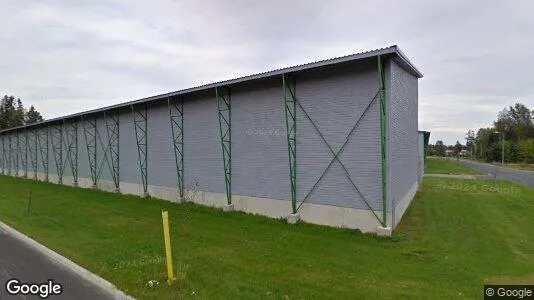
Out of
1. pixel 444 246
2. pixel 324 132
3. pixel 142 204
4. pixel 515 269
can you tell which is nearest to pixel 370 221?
pixel 444 246

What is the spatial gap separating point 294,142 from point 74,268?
919 centimetres

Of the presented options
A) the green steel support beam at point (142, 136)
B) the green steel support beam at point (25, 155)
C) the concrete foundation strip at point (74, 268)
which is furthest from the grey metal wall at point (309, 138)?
the green steel support beam at point (25, 155)

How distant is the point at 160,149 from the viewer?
24281mm

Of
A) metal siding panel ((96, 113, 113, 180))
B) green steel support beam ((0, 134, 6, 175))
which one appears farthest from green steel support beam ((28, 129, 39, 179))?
metal siding panel ((96, 113, 113, 180))

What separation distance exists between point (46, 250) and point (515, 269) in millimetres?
11180

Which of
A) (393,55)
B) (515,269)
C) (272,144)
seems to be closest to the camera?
(515,269)

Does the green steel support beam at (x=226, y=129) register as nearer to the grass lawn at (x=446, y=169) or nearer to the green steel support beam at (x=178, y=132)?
the green steel support beam at (x=178, y=132)

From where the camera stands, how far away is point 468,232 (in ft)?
46.2

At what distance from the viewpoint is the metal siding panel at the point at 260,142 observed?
16.8 meters

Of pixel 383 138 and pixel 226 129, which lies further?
pixel 226 129

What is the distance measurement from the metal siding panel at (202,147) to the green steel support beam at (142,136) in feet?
15.3

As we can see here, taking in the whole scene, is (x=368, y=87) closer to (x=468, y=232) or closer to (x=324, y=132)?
(x=324, y=132)

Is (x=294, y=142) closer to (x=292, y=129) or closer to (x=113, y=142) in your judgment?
(x=292, y=129)

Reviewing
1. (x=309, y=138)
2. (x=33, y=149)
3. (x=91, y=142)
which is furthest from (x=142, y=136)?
(x=33, y=149)
